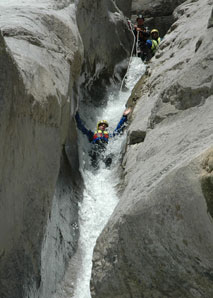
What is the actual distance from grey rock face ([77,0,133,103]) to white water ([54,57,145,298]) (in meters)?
0.70

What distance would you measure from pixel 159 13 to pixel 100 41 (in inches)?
186

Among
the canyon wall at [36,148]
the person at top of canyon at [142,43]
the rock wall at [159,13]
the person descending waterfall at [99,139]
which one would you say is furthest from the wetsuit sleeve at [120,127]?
the rock wall at [159,13]

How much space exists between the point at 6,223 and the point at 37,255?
30.1 inches

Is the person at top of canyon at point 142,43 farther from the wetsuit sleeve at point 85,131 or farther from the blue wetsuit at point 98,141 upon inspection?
the wetsuit sleeve at point 85,131

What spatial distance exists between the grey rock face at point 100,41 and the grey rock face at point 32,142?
2.73 metres

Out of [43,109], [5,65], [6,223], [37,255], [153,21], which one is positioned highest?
[5,65]

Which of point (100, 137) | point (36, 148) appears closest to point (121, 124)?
point (100, 137)

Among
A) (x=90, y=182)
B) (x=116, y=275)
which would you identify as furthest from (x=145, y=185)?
(x=90, y=182)

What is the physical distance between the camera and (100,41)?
386 inches

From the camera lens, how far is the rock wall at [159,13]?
13.7m

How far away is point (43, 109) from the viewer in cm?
457

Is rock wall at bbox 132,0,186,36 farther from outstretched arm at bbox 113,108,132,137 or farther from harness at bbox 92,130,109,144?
harness at bbox 92,130,109,144

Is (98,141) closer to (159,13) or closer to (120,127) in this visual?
(120,127)

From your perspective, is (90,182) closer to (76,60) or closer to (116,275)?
(76,60)
